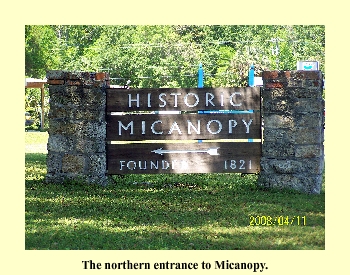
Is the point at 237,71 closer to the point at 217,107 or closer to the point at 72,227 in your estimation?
the point at 217,107

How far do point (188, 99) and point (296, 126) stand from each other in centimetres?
158

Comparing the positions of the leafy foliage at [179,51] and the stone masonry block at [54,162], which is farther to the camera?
the leafy foliage at [179,51]

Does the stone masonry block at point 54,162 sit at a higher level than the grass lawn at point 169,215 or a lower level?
higher

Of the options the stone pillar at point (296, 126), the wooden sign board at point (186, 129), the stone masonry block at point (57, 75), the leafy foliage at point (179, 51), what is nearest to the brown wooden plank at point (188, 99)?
the wooden sign board at point (186, 129)

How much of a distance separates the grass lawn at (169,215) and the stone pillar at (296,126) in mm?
259

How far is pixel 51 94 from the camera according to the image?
1059 centimetres

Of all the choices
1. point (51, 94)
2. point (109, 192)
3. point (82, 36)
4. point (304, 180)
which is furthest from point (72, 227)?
point (82, 36)

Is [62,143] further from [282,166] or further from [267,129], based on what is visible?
[282,166]

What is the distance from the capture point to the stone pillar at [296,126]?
10.3m

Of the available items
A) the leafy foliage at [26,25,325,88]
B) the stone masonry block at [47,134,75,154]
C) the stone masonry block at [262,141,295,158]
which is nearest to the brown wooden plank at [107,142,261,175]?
the stone masonry block at [262,141,295,158]

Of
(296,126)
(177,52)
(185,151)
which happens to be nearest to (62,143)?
(185,151)
